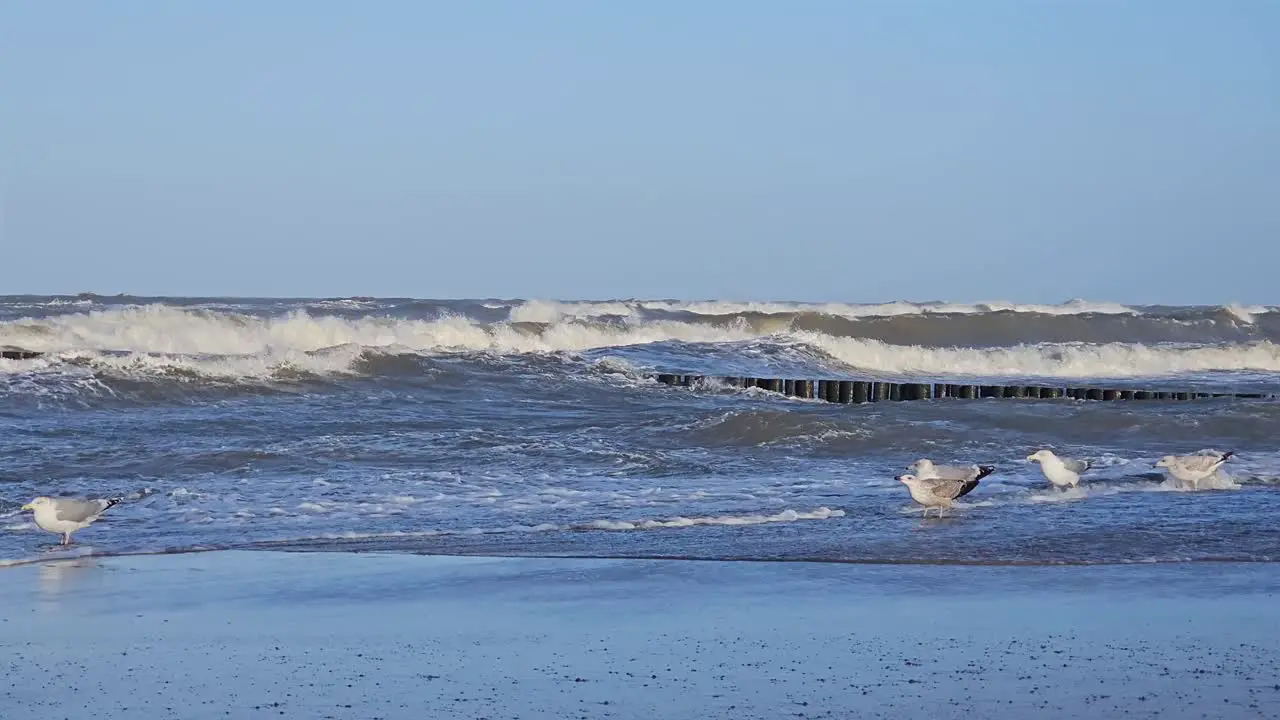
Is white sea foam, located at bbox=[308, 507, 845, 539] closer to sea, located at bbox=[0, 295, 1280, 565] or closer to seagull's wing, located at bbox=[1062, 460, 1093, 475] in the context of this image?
sea, located at bbox=[0, 295, 1280, 565]

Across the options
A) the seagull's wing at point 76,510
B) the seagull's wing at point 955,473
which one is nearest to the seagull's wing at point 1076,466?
the seagull's wing at point 955,473

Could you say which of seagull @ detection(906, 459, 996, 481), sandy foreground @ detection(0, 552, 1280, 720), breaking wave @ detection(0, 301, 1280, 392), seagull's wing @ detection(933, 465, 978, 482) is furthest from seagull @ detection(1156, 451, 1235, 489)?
breaking wave @ detection(0, 301, 1280, 392)

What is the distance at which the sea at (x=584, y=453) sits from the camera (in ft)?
26.2

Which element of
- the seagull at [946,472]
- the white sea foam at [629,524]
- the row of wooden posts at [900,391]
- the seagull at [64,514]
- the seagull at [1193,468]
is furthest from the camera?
the row of wooden posts at [900,391]

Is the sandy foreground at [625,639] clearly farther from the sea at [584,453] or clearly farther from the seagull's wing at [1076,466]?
the seagull's wing at [1076,466]

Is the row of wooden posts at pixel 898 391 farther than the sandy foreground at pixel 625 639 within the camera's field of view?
Yes

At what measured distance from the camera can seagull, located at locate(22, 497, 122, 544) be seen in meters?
7.77

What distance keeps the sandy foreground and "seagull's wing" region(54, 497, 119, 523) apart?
647 mm

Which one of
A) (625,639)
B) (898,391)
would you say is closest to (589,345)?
(898,391)

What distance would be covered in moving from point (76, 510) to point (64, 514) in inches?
3.0

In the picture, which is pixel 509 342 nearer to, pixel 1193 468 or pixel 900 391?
pixel 900 391

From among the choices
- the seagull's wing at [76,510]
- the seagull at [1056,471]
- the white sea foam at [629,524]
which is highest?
the seagull at [1056,471]

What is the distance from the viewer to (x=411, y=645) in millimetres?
5305

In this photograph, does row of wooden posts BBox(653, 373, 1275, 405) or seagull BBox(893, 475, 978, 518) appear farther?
row of wooden posts BBox(653, 373, 1275, 405)
